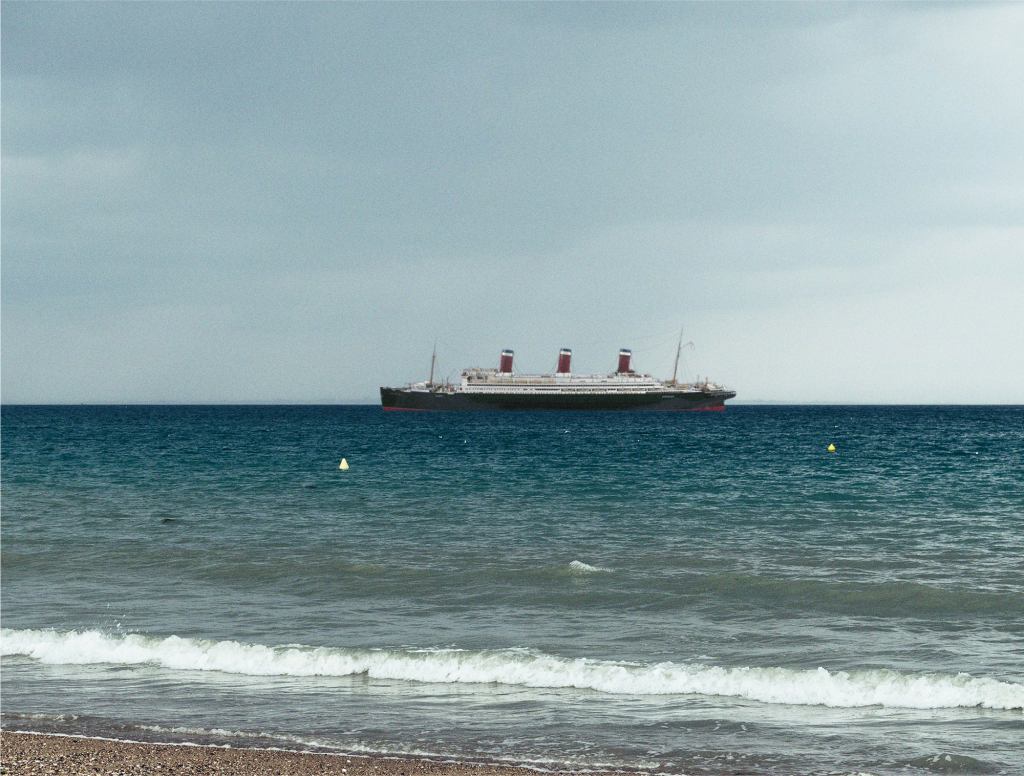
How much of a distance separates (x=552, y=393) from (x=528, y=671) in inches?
5675

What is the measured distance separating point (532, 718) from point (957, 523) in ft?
66.2

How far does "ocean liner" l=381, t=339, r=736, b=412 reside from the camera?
156750 mm

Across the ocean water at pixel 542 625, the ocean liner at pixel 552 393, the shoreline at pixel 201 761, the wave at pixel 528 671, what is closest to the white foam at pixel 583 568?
the ocean water at pixel 542 625

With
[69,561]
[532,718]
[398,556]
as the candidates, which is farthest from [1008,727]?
[69,561]

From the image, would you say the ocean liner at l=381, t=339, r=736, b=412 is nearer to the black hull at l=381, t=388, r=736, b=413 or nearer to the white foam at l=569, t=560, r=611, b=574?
the black hull at l=381, t=388, r=736, b=413

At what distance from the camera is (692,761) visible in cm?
927

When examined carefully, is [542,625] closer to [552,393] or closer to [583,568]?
[583,568]

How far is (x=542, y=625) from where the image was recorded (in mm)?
15273

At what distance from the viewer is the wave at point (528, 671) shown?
11516 millimetres

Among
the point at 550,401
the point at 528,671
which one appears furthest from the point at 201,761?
the point at 550,401

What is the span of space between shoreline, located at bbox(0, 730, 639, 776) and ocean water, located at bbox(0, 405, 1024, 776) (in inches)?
15.7

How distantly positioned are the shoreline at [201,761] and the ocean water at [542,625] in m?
0.40

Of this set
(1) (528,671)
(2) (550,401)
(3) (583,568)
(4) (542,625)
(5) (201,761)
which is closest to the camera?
(5) (201,761)

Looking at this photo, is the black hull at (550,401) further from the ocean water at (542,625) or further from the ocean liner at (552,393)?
the ocean water at (542,625)
